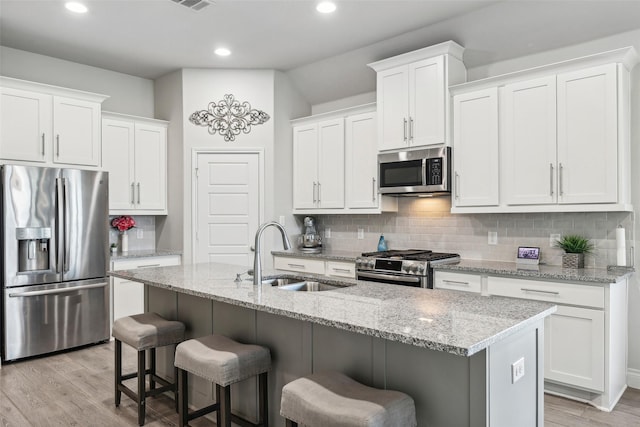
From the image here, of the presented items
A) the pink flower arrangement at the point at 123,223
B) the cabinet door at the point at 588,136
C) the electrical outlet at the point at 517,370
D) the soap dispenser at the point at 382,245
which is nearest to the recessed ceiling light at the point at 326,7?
the cabinet door at the point at 588,136

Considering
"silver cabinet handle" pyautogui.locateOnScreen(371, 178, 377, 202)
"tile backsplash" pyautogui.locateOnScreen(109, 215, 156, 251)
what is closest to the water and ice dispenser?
"tile backsplash" pyautogui.locateOnScreen(109, 215, 156, 251)

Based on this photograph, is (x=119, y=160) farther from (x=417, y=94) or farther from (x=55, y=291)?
(x=417, y=94)

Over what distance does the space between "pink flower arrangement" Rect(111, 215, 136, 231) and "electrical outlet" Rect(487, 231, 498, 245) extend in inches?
154

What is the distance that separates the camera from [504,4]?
3520mm

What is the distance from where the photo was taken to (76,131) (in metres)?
4.47

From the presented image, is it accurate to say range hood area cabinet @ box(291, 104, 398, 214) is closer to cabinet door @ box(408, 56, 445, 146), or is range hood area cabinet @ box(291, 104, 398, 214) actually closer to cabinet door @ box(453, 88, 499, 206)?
cabinet door @ box(408, 56, 445, 146)

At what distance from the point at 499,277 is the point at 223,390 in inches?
87.7

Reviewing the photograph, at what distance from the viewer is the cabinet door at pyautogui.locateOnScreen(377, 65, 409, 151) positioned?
4.18 m

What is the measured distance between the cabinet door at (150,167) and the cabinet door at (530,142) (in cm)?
381

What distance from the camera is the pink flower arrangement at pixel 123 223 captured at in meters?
5.14

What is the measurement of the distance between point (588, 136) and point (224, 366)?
115 inches

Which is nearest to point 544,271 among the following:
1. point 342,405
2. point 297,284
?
point 297,284

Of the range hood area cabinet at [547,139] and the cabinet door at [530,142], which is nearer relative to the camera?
the range hood area cabinet at [547,139]

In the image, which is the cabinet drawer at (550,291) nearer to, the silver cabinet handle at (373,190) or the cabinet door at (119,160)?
the silver cabinet handle at (373,190)
